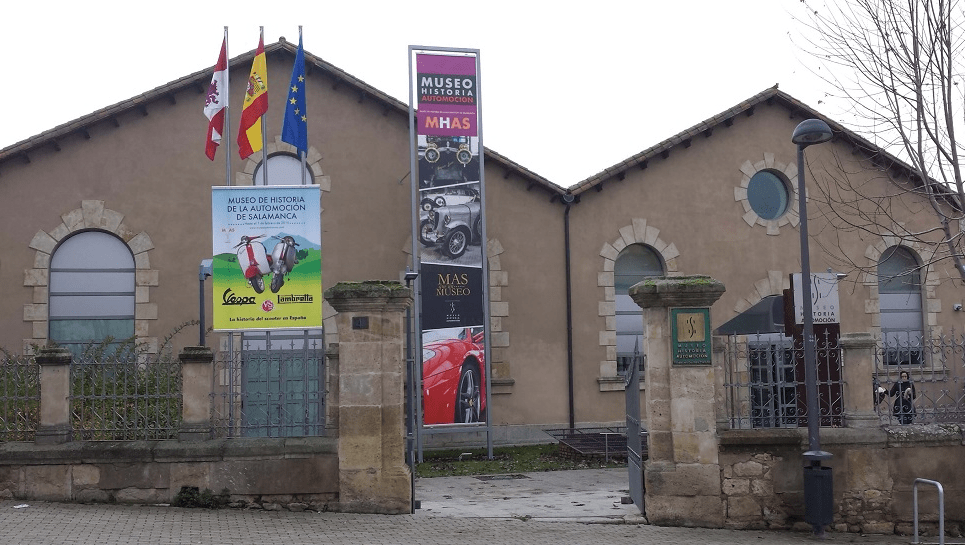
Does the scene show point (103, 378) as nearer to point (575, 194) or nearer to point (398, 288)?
point (398, 288)

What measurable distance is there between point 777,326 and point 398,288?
7544mm

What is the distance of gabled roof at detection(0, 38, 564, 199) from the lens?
17156 mm

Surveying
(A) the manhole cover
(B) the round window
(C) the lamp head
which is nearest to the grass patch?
(A) the manhole cover

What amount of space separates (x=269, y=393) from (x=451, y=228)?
25.2ft

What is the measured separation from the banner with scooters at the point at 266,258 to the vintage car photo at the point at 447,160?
15.3ft

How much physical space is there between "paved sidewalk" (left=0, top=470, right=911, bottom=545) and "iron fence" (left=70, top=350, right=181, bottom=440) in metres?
0.87

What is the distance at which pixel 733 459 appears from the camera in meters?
10.8

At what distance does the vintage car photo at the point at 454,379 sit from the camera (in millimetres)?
17375

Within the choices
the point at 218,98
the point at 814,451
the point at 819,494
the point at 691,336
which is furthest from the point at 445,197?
the point at 819,494

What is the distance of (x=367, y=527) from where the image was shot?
10047 mm

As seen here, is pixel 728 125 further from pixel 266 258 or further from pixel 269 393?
pixel 269 393

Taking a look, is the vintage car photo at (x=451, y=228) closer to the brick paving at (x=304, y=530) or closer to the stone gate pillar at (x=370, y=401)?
the stone gate pillar at (x=370, y=401)

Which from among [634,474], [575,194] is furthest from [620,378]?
[634,474]

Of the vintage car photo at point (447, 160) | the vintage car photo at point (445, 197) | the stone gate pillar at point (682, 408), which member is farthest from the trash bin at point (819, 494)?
the vintage car photo at point (447, 160)
